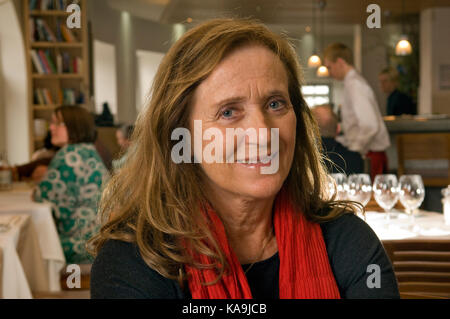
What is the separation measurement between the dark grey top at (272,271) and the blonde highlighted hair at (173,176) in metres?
0.02

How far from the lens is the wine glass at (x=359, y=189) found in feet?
6.38

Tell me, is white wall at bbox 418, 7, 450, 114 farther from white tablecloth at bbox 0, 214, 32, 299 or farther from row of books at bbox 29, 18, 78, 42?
white tablecloth at bbox 0, 214, 32, 299

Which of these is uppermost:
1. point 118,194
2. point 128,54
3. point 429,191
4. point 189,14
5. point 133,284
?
point 189,14

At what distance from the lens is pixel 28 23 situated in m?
4.99

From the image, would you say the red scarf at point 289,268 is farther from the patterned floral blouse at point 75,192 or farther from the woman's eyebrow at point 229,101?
the patterned floral blouse at point 75,192

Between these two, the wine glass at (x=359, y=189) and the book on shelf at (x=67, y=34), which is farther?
the book on shelf at (x=67, y=34)

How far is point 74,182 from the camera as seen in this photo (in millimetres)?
3020

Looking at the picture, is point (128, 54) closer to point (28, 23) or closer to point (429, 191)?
point (28, 23)

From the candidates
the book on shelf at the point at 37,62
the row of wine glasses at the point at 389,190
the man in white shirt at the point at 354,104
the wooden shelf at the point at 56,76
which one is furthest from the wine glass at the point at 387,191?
the book on shelf at the point at 37,62

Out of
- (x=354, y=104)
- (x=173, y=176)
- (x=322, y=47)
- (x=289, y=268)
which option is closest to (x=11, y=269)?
(x=173, y=176)

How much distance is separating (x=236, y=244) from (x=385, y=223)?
106 cm

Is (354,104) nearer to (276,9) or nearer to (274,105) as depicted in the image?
(274,105)
